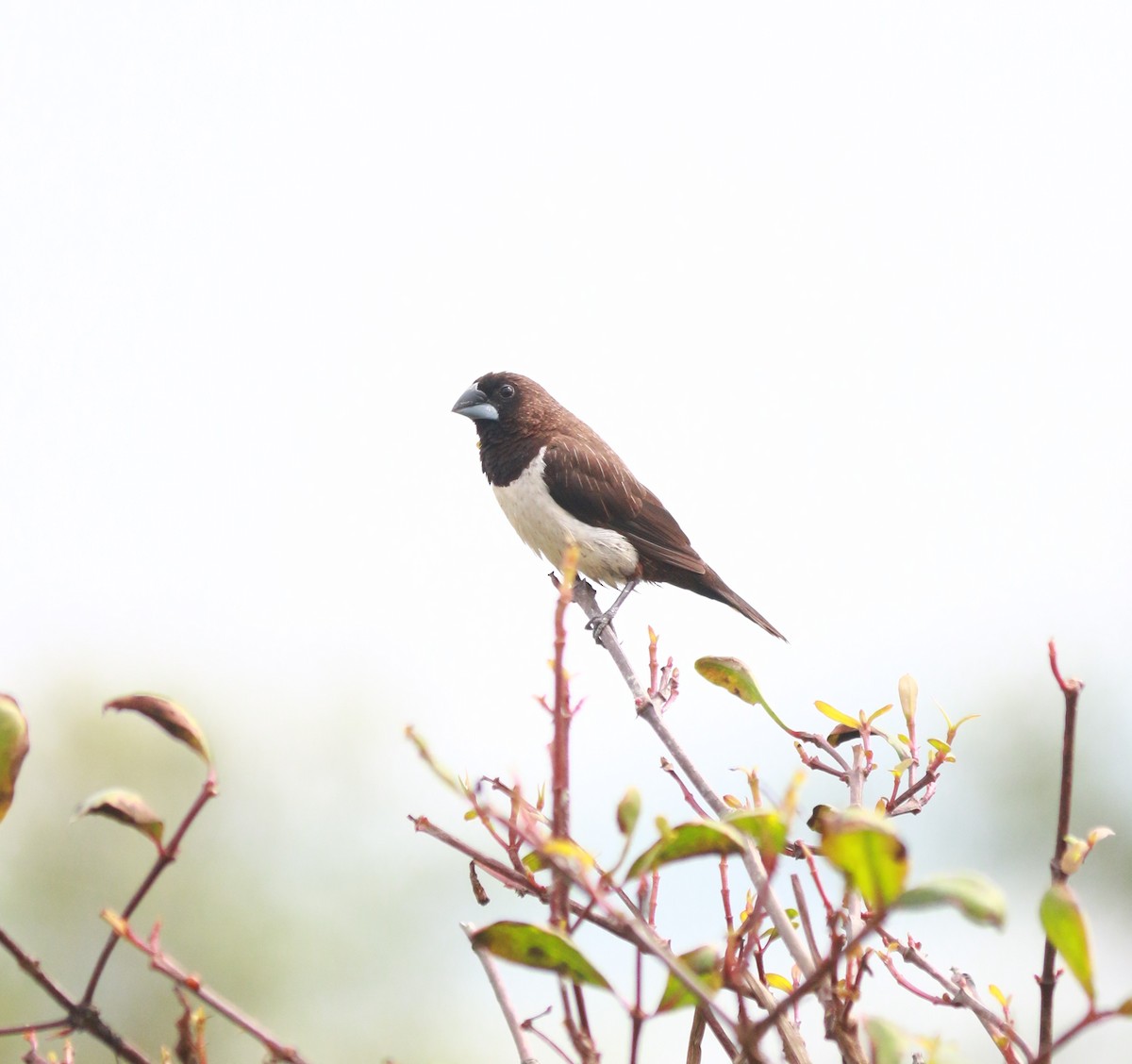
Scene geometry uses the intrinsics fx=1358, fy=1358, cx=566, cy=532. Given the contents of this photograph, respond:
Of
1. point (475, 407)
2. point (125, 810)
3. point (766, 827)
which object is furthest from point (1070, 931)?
point (475, 407)

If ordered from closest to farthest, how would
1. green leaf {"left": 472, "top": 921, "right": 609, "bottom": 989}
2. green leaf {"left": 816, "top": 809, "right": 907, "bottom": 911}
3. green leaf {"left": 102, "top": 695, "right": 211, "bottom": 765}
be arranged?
1. green leaf {"left": 816, "top": 809, "right": 907, "bottom": 911}
2. green leaf {"left": 472, "top": 921, "right": 609, "bottom": 989}
3. green leaf {"left": 102, "top": 695, "right": 211, "bottom": 765}

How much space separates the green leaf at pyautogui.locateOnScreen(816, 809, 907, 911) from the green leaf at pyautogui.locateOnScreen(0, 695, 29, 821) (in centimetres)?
69

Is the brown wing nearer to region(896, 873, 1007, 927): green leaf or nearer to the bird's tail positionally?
the bird's tail

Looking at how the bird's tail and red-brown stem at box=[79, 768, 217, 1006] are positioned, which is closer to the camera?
red-brown stem at box=[79, 768, 217, 1006]

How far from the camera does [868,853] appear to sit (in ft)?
3.09

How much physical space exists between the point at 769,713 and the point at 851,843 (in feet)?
2.88

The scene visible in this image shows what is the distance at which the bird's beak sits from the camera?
6211 mm

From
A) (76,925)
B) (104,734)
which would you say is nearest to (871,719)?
(76,925)

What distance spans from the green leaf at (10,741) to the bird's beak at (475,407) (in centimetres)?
507

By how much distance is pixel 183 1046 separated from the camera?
1096mm

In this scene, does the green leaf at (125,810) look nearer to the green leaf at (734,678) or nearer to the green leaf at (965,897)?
the green leaf at (965,897)

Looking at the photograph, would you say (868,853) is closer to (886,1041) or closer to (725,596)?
(886,1041)

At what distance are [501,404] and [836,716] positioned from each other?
4.35 metres

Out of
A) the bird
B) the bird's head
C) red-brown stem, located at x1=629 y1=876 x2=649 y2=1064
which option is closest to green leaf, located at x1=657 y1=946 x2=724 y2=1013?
red-brown stem, located at x1=629 y1=876 x2=649 y2=1064
